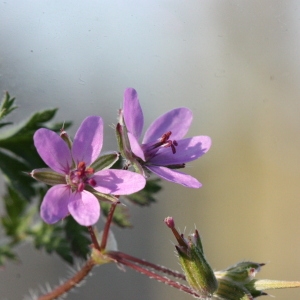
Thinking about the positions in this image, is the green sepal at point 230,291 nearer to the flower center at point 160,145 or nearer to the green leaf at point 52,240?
the flower center at point 160,145

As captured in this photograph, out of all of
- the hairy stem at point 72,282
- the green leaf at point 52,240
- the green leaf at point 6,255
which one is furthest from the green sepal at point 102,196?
the green leaf at point 6,255

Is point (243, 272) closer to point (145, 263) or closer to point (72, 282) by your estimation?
point (145, 263)

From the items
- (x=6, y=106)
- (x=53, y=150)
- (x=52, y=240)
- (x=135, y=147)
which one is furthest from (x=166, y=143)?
(x=52, y=240)

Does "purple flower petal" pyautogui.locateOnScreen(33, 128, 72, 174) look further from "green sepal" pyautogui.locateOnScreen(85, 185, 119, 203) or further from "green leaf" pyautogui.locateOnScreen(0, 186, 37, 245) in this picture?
"green leaf" pyautogui.locateOnScreen(0, 186, 37, 245)

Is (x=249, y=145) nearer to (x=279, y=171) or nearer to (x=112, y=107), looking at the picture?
(x=279, y=171)

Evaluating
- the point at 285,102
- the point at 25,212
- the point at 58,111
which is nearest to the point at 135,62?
the point at 58,111

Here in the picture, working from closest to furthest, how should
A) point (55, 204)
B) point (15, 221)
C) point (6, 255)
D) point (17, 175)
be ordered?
point (55, 204) < point (17, 175) < point (6, 255) < point (15, 221)

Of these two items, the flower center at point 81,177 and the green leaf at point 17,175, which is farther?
the green leaf at point 17,175
